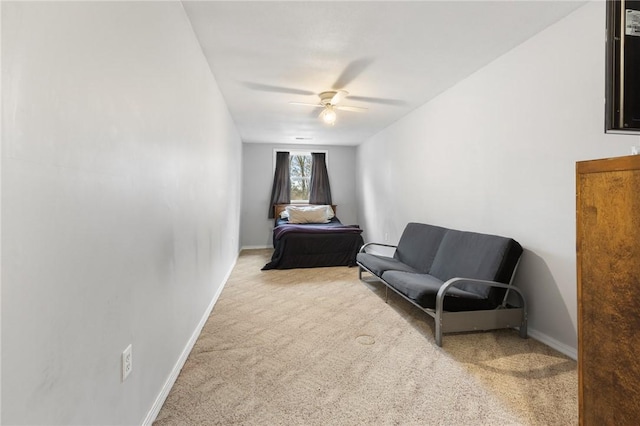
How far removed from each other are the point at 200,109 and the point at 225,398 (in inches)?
80.3


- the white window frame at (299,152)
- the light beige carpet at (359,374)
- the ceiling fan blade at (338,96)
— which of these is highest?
the ceiling fan blade at (338,96)

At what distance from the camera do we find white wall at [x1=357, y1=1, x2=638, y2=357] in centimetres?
201

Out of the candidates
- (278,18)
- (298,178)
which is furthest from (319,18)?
(298,178)

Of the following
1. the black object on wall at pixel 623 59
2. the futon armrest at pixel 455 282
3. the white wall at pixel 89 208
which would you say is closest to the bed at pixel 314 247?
the futon armrest at pixel 455 282

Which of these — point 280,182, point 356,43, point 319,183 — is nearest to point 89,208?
point 356,43

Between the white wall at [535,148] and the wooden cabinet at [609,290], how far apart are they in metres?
1.25

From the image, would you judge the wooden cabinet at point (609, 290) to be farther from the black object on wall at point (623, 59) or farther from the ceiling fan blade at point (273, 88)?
the ceiling fan blade at point (273, 88)

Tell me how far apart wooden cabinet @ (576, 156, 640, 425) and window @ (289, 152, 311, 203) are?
6088 mm

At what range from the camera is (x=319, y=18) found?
82.8 inches

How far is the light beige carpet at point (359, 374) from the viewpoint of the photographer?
153 cm

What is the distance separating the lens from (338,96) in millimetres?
3551

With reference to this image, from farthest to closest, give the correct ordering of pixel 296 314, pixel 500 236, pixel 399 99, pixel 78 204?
pixel 399 99 < pixel 296 314 < pixel 500 236 < pixel 78 204

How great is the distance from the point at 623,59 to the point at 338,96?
284 cm

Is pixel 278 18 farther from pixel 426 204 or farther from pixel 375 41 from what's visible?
pixel 426 204
